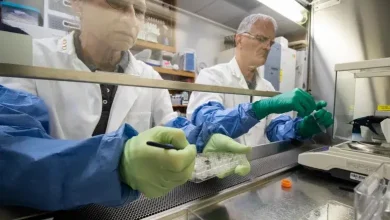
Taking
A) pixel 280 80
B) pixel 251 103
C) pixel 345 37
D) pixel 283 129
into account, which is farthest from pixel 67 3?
pixel 280 80

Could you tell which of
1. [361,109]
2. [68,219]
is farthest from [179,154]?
[361,109]

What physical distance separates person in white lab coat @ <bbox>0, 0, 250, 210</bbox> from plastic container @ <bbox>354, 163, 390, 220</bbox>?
315mm

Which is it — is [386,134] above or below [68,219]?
above

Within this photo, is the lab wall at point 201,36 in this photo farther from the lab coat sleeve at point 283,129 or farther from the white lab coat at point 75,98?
the lab coat sleeve at point 283,129

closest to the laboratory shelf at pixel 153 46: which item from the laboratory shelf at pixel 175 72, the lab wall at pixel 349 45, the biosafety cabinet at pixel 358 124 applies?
the laboratory shelf at pixel 175 72

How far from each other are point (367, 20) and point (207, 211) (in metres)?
1.69

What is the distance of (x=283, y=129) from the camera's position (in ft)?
4.96

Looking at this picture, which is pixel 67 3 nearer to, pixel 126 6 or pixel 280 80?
pixel 126 6

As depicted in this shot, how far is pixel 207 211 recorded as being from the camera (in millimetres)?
610

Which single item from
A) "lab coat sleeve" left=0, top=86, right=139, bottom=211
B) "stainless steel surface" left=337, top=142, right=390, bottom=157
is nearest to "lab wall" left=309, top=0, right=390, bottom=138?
"stainless steel surface" left=337, top=142, right=390, bottom=157

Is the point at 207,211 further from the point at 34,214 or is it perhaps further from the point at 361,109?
the point at 361,109

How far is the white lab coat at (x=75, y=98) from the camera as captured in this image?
0.81 metres

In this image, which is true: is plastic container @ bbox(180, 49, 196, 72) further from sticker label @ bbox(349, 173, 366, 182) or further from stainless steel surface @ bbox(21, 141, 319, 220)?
sticker label @ bbox(349, 173, 366, 182)

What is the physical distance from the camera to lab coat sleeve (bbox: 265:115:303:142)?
4.67ft
